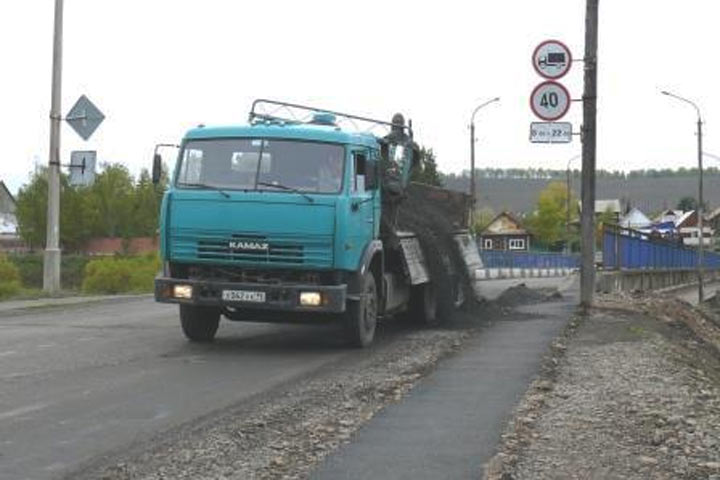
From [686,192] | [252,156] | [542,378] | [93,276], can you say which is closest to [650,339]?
[542,378]

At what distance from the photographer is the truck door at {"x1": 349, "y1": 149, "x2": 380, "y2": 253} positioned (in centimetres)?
1222

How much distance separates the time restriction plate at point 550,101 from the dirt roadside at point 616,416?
15.8 feet

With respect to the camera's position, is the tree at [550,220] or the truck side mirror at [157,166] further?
the tree at [550,220]

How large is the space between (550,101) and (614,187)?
16105cm

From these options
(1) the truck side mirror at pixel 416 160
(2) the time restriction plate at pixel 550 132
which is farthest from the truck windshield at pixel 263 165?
(2) the time restriction plate at pixel 550 132

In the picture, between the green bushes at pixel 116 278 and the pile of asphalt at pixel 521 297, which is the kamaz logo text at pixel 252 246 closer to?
the pile of asphalt at pixel 521 297

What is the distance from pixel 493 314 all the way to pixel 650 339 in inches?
181

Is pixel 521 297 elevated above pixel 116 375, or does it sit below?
above

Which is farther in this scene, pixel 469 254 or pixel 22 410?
pixel 469 254

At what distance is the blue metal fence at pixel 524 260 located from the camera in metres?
52.8

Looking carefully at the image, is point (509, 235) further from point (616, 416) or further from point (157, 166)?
point (616, 416)

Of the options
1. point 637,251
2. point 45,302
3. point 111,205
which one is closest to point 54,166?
point 45,302

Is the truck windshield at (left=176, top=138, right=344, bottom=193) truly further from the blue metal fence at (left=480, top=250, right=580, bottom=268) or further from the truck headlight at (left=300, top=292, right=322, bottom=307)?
the blue metal fence at (left=480, top=250, right=580, bottom=268)

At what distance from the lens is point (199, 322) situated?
13320 mm
